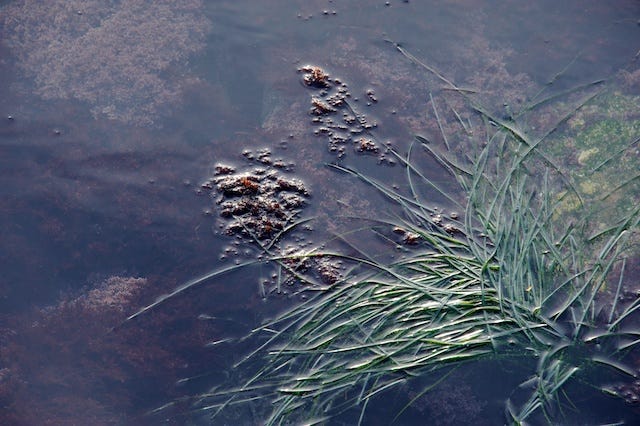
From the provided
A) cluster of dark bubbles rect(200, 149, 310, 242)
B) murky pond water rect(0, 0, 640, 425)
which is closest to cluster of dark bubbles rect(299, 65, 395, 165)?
murky pond water rect(0, 0, 640, 425)

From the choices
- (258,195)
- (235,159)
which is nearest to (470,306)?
(258,195)

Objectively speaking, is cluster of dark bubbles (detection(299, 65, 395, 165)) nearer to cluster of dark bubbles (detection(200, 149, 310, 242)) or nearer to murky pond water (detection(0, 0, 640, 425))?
murky pond water (detection(0, 0, 640, 425))

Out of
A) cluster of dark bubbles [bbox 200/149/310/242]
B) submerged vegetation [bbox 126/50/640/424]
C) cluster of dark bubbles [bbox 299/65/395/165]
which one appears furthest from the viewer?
cluster of dark bubbles [bbox 299/65/395/165]

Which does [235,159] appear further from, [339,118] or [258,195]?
[339,118]

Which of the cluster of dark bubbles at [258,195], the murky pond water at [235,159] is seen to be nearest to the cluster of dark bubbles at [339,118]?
the murky pond water at [235,159]

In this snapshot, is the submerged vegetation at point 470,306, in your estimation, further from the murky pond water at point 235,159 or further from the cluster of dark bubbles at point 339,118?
the cluster of dark bubbles at point 339,118

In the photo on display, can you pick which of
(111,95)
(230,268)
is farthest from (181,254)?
(111,95)
